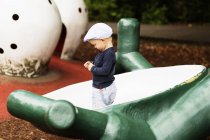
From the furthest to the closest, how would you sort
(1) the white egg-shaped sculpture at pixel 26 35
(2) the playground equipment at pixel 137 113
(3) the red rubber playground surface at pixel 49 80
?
(1) the white egg-shaped sculpture at pixel 26 35 < (3) the red rubber playground surface at pixel 49 80 < (2) the playground equipment at pixel 137 113

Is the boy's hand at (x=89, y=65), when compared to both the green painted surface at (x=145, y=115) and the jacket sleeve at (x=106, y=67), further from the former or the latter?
the green painted surface at (x=145, y=115)

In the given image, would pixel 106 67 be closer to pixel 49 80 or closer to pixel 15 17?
pixel 15 17

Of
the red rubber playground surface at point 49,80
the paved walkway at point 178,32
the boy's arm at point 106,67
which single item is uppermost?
the boy's arm at point 106,67

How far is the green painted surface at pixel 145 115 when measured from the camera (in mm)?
3514

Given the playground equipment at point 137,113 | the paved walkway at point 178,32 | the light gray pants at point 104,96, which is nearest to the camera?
the playground equipment at point 137,113

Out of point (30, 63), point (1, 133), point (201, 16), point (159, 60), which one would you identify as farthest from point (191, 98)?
point (201, 16)

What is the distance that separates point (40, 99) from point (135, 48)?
93.0 inches

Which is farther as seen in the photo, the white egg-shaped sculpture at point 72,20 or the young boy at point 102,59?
the white egg-shaped sculpture at point 72,20

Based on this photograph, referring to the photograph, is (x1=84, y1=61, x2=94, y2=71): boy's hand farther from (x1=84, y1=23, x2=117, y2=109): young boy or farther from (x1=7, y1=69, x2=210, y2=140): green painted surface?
(x1=7, y1=69, x2=210, y2=140): green painted surface

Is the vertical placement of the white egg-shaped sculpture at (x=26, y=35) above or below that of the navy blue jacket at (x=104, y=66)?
below

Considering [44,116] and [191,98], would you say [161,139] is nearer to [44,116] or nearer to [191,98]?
[191,98]

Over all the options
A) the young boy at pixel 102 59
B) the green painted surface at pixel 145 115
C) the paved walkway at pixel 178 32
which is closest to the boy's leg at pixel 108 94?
the young boy at pixel 102 59

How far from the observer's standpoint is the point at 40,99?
11.5 ft

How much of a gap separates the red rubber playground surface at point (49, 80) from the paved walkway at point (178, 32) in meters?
6.54
